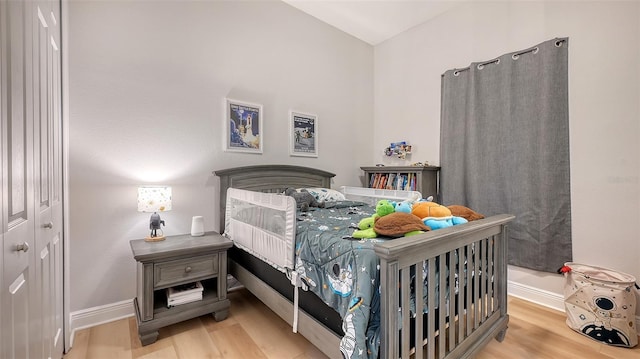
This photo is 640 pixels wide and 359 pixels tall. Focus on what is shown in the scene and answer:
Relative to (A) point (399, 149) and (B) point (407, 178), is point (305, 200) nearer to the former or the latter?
(B) point (407, 178)

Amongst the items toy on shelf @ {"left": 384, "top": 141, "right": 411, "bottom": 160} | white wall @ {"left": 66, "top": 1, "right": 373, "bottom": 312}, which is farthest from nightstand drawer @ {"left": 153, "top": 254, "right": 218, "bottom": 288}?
toy on shelf @ {"left": 384, "top": 141, "right": 411, "bottom": 160}

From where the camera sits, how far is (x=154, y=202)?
2.02 meters

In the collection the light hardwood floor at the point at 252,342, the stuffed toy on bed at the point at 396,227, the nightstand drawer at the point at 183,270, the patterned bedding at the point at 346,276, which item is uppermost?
the stuffed toy on bed at the point at 396,227

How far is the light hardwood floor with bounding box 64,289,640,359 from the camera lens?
5.62 feet

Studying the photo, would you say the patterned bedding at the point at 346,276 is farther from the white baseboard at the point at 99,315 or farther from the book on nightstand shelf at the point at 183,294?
the white baseboard at the point at 99,315

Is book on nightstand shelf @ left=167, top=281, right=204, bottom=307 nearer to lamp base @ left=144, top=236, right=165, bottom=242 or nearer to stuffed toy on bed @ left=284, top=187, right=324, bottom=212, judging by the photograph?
lamp base @ left=144, top=236, right=165, bottom=242

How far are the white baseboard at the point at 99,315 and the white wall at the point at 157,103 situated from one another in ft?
0.14

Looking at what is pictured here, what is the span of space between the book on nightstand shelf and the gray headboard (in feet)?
2.00

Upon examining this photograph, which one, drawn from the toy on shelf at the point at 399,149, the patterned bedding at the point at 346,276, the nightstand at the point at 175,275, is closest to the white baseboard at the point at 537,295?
the toy on shelf at the point at 399,149

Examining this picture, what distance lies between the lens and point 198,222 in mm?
2262

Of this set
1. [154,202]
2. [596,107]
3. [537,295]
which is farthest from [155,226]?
[596,107]

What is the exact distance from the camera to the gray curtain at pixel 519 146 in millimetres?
2314

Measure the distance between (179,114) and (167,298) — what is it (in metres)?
1.46

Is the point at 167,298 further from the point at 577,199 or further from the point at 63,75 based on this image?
the point at 577,199
